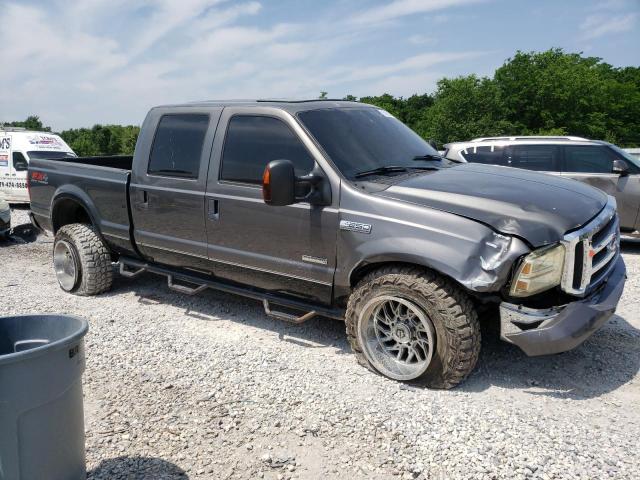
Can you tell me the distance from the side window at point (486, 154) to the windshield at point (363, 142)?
4.39 metres

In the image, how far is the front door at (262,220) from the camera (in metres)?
4.09

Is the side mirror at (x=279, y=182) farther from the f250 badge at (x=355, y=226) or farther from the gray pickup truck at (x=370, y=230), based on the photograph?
the f250 badge at (x=355, y=226)

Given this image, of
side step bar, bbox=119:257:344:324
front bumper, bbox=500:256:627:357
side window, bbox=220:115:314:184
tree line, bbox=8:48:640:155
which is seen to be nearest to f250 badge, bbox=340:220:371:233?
side window, bbox=220:115:314:184

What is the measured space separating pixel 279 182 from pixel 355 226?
633 mm

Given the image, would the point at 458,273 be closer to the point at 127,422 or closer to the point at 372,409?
the point at 372,409

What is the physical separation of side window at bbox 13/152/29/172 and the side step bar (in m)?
10.2

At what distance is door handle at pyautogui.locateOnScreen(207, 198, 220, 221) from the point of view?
4.64 meters

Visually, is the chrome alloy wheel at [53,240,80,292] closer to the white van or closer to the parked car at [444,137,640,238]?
the parked car at [444,137,640,238]

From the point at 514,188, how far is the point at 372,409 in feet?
6.12

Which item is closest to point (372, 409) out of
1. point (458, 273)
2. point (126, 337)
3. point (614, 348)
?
point (458, 273)

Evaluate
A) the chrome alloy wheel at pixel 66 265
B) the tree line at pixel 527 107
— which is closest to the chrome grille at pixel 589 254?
the chrome alloy wheel at pixel 66 265

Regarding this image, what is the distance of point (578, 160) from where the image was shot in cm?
859

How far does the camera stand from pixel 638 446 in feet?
9.82

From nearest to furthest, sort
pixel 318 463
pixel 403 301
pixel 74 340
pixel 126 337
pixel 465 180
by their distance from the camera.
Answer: pixel 74 340 → pixel 318 463 → pixel 403 301 → pixel 465 180 → pixel 126 337
